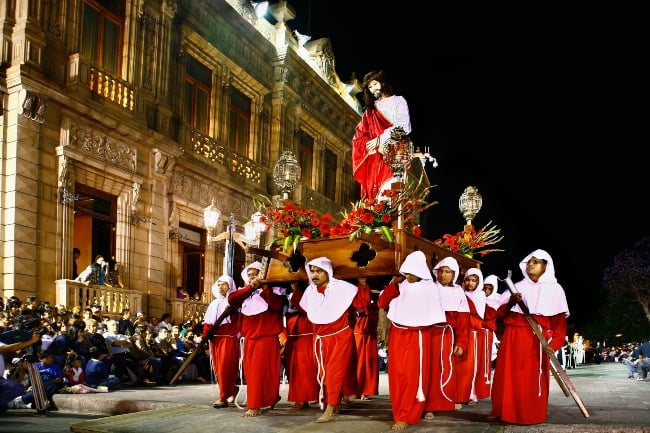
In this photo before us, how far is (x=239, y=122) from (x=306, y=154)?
4.85m

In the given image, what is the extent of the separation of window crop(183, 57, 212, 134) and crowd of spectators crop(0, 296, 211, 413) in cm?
684

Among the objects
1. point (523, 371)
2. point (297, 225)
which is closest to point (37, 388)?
point (297, 225)

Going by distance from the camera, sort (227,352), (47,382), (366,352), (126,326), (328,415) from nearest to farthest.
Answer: (328,415) → (227,352) → (366,352) → (47,382) → (126,326)

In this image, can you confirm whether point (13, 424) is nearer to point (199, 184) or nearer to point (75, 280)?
point (75, 280)

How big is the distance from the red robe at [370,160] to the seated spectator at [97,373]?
605 centimetres

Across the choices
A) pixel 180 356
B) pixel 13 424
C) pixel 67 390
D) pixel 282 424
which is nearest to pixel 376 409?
pixel 282 424

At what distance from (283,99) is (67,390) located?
1598 cm

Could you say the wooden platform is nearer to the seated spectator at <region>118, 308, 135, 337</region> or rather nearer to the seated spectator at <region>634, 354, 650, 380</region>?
the seated spectator at <region>118, 308, 135, 337</region>

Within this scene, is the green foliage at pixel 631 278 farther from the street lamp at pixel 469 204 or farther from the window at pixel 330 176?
the street lamp at pixel 469 204

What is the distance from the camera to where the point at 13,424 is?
27.8ft

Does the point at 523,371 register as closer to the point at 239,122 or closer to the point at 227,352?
the point at 227,352

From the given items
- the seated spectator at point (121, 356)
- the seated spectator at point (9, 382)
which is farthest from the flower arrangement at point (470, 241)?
the seated spectator at point (121, 356)

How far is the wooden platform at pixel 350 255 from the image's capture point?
7.95 meters

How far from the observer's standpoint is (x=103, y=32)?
17.5 metres
